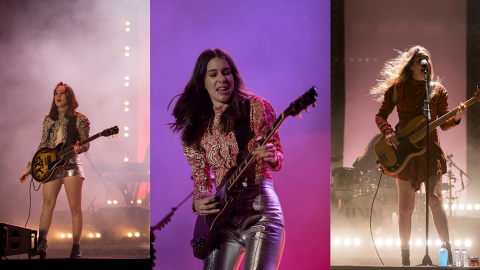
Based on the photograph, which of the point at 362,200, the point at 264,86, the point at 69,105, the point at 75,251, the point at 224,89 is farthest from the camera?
the point at 69,105

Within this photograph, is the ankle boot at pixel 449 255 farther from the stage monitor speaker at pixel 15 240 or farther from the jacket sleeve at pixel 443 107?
the stage monitor speaker at pixel 15 240

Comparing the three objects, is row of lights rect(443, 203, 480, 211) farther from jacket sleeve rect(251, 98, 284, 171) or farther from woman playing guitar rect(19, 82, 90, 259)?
woman playing guitar rect(19, 82, 90, 259)

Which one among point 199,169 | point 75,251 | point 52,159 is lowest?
point 75,251

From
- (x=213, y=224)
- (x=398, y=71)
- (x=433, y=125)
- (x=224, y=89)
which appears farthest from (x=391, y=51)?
(x=213, y=224)

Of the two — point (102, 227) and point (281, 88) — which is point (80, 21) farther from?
point (281, 88)

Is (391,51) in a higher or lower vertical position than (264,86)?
higher

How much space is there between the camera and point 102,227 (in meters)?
6.64

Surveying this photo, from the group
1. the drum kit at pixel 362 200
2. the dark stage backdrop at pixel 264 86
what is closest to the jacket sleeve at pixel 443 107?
the drum kit at pixel 362 200

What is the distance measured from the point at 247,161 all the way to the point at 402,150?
214 centimetres

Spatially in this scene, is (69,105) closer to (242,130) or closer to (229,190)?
(242,130)

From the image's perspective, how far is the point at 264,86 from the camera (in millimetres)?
3895

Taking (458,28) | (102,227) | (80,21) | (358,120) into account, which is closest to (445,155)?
(358,120)

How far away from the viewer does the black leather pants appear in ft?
9.61

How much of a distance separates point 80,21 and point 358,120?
12.5 feet
